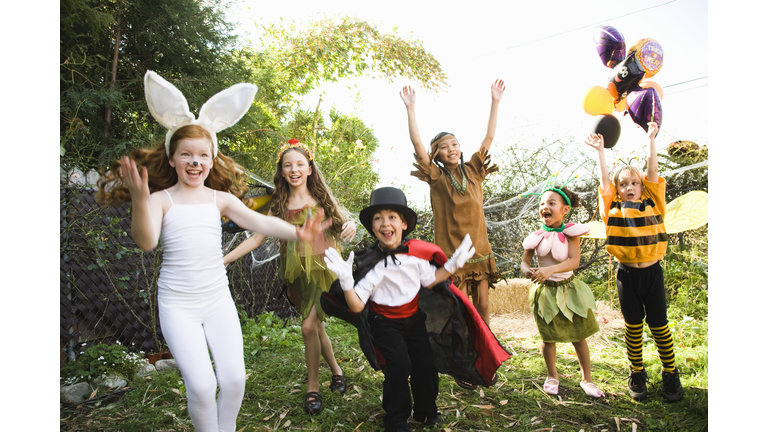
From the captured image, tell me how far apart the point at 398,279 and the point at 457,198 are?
0.88 meters

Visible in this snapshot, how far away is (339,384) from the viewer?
10.3 feet

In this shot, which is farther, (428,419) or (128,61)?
(128,61)

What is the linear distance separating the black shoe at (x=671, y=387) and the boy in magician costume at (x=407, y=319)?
48.7 inches

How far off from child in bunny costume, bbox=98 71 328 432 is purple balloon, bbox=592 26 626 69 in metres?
3.23

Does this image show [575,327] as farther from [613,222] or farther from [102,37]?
[102,37]

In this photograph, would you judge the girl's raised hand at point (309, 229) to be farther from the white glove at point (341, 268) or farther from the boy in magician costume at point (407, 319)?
the boy in magician costume at point (407, 319)

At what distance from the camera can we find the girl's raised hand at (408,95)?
293 centimetres

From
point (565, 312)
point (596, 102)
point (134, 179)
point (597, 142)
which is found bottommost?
point (565, 312)

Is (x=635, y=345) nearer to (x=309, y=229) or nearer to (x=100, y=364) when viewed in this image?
(x=309, y=229)

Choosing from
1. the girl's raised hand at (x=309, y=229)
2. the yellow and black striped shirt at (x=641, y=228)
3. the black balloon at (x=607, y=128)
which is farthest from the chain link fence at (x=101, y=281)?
the black balloon at (x=607, y=128)

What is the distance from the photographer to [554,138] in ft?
20.9

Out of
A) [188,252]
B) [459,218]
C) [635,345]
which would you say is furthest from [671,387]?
[188,252]

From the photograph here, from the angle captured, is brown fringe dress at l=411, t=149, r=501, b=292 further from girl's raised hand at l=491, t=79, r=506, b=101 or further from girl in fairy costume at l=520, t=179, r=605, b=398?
girl's raised hand at l=491, t=79, r=506, b=101
